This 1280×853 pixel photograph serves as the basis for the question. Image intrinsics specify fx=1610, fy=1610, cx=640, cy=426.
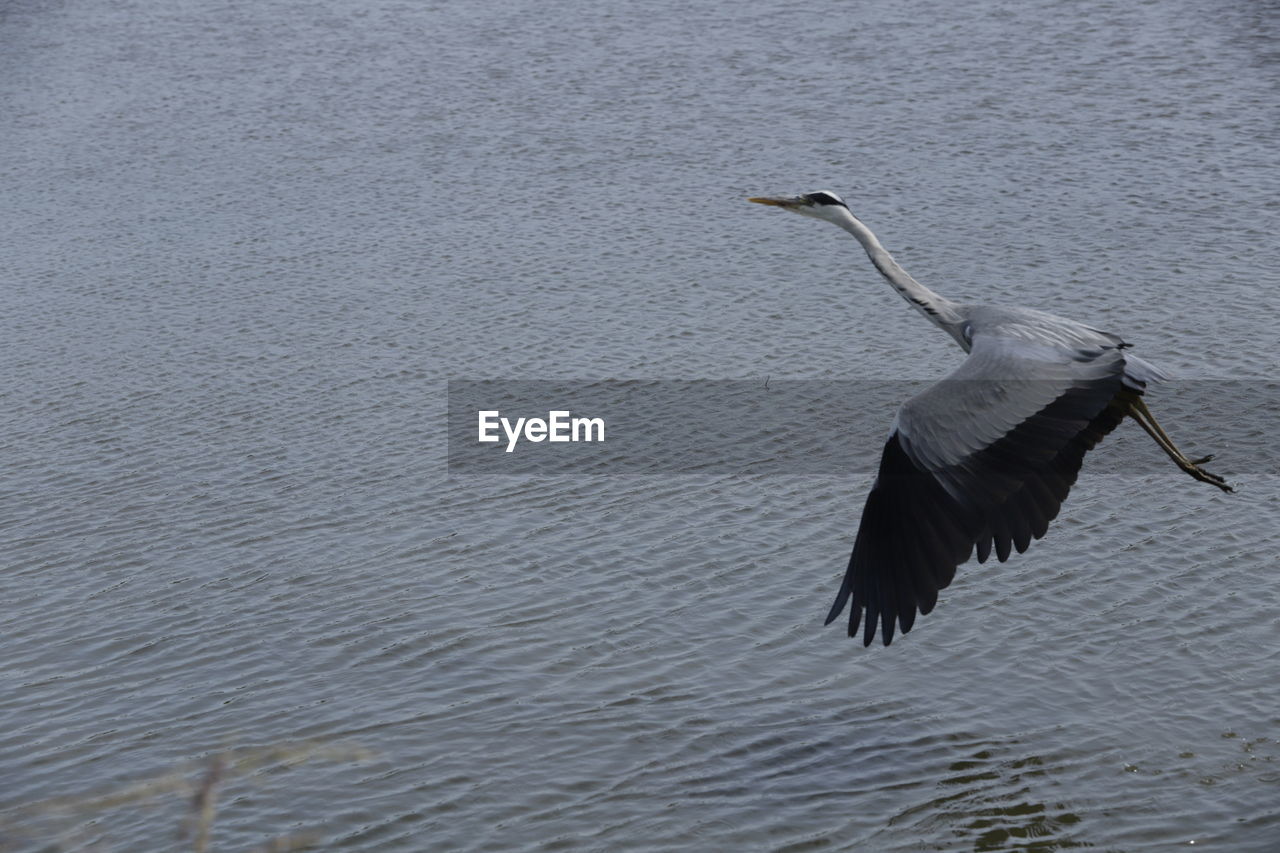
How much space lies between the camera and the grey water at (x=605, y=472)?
27.6 feet

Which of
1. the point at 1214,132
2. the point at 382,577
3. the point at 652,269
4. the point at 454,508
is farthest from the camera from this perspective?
the point at 1214,132

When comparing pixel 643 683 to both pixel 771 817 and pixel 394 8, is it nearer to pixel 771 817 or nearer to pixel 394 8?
pixel 771 817

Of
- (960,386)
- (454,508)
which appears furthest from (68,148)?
(960,386)

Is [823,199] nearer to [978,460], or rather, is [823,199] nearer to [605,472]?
[978,460]

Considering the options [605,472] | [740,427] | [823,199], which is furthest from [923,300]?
[740,427]

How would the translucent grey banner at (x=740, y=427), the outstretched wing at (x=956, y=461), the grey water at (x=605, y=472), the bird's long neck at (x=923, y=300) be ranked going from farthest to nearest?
the translucent grey banner at (x=740, y=427)
the bird's long neck at (x=923, y=300)
the grey water at (x=605, y=472)
the outstretched wing at (x=956, y=461)

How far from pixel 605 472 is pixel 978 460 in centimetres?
517

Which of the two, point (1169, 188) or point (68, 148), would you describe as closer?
point (1169, 188)

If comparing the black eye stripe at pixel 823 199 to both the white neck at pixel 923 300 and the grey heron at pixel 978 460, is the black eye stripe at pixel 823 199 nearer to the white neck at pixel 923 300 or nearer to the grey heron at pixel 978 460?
the white neck at pixel 923 300

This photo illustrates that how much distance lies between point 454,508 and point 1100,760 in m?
5.53

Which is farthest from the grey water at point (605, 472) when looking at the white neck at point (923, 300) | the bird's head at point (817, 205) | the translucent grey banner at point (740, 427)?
the bird's head at point (817, 205)

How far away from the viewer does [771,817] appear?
7.97 meters

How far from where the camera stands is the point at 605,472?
41.4ft

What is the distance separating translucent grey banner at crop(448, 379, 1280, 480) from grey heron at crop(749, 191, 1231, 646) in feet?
13.0
